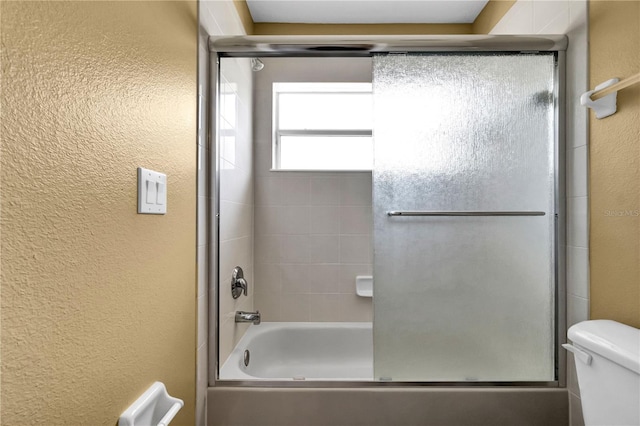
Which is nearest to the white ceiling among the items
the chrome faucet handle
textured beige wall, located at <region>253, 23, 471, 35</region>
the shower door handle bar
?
textured beige wall, located at <region>253, 23, 471, 35</region>

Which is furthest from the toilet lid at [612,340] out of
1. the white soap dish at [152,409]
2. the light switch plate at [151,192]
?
the light switch plate at [151,192]

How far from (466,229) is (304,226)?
1.20 metres

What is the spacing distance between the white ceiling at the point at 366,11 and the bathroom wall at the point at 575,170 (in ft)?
2.77

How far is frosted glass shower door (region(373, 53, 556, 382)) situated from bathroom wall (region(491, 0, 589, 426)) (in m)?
0.06

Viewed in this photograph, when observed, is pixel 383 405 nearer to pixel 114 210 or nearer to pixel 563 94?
pixel 114 210

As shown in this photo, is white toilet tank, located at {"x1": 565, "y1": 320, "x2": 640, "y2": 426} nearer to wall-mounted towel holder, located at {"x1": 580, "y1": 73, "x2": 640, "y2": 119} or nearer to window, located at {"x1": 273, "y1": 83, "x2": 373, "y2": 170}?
wall-mounted towel holder, located at {"x1": 580, "y1": 73, "x2": 640, "y2": 119}

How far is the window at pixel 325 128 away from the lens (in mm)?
2625

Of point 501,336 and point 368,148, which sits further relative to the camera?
point 368,148

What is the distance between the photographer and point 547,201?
1.48 metres

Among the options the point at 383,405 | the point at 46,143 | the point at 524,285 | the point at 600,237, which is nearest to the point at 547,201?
the point at 600,237

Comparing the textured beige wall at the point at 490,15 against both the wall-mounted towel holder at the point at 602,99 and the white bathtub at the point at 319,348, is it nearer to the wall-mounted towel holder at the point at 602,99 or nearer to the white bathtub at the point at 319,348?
the wall-mounted towel holder at the point at 602,99

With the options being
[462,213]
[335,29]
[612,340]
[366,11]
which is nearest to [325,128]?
[335,29]

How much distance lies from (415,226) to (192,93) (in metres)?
0.96

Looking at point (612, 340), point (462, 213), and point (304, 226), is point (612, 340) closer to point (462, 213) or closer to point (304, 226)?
point (462, 213)
